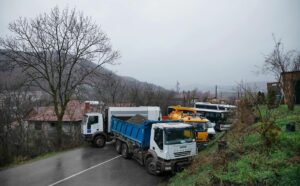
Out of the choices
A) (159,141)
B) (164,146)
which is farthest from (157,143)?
(164,146)

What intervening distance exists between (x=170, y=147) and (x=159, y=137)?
0.77 metres

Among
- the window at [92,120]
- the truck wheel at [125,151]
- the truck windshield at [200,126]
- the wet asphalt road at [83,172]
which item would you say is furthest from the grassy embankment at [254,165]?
the window at [92,120]

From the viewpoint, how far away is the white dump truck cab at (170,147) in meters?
11.9

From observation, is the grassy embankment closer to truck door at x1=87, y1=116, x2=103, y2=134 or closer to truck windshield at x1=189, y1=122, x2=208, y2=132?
truck windshield at x1=189, y1=122, x2=208, y2=132

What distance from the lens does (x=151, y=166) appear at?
41.3ft

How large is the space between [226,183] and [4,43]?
20501 mm

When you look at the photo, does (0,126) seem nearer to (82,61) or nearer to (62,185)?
(82,61)

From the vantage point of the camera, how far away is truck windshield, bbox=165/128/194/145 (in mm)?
12102

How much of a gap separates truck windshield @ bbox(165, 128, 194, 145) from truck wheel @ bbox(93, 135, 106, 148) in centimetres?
904

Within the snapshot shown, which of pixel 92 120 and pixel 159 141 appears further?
pixel 92 120

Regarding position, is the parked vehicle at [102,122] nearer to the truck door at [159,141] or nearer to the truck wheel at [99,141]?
the truck wheel at [99,141]

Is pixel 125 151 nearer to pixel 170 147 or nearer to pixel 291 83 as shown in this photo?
pixel 170 147

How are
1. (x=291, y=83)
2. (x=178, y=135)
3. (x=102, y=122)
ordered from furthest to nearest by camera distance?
(x=102, y=122), (x=291, y=83), (x=178, y=135)

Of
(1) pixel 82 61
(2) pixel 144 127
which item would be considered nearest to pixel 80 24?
(1) pixel 82 61
